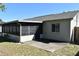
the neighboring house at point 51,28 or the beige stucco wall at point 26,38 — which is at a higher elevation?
the neighboring house at point 51,28

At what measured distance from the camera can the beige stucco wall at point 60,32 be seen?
1326 centimetres

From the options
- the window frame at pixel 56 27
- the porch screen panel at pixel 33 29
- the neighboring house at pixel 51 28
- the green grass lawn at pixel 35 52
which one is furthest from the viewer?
the porch screen panel at pixel 33 29

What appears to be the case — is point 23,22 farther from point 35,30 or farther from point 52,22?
point 52,22

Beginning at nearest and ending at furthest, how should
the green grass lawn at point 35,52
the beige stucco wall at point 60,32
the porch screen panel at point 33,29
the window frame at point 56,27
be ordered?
the green grass lawn at point 35,52 < the beige stucco wall at point 60,32 < the window frame at point 56,27 < the porch screen panel at point 33,29

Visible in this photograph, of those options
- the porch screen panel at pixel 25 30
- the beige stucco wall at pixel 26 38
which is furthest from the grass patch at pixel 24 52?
the porch screen panel at pixel 25 30

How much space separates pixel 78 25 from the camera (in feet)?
45.7

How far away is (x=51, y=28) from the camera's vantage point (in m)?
15.3

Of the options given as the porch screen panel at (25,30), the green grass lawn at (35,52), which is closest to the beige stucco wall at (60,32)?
the porch screen panel at (25,30)

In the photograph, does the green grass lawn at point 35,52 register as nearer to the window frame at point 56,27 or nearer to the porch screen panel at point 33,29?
the window frame at point 56,27

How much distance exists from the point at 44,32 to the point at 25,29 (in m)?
3.01

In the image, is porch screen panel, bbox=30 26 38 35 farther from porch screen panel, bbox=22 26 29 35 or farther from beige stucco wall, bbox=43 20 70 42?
beige stucco wall, bbox=43 20 70 42

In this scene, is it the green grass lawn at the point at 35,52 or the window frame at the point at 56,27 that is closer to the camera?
the green grass lawn at the point at 35,52

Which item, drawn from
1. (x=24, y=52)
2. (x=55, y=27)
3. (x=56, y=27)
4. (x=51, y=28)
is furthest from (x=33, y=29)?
(x=24, y=52)

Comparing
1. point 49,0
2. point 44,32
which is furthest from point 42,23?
point 49,0
